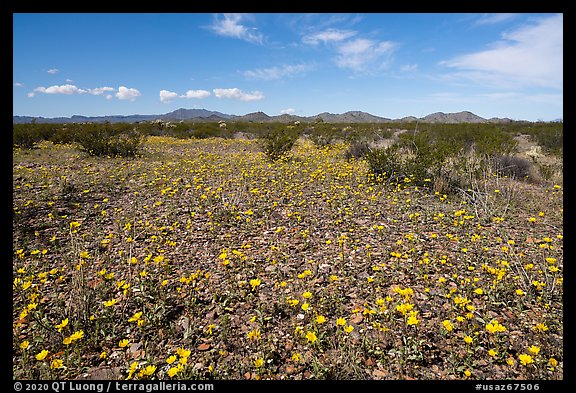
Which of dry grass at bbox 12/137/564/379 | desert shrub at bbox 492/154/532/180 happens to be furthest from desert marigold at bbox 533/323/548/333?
desert shrub at bbox 492/154/532/180

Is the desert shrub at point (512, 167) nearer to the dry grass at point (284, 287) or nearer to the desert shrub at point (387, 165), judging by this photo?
the dry grass at point (284, 287)

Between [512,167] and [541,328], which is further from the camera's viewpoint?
[512,167]

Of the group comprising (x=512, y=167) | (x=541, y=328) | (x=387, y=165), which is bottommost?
(x=541, y=328)

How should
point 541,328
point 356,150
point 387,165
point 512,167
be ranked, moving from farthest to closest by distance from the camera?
point 356,150
point 512,167
point 387,165
point 541,328

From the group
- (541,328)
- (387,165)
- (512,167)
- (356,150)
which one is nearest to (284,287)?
(541,328)

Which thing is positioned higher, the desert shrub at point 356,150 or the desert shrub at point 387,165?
the desert shrub at point 356,150

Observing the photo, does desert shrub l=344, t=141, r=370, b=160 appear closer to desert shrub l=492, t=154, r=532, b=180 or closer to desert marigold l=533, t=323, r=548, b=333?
desert shrub l=492, t=154, r=532, b=180

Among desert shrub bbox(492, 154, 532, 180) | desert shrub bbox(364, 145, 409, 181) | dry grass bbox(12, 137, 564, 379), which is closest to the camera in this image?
dry grass bbox(12, 137, 564, 379)

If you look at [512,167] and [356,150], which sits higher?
[356,150]

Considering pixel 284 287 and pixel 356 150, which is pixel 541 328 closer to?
pixel 284 287

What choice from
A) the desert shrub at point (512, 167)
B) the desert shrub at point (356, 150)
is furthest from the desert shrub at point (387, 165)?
the desert shrub at point (512, 167)

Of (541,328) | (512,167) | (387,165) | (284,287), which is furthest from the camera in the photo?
(512,167)
